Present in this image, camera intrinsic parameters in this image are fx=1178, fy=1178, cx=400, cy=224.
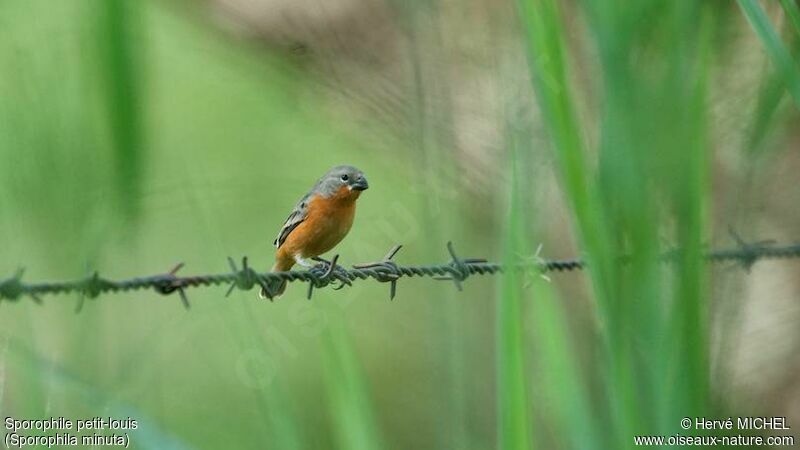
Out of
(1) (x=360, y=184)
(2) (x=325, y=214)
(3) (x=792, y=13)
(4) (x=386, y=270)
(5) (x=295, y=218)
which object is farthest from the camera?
(5) (x=295, y=218)

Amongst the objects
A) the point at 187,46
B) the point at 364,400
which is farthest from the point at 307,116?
the point at 364,400

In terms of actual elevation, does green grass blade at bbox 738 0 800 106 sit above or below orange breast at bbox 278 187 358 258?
below

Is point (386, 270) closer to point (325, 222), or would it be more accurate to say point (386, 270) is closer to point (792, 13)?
point (325, 222)

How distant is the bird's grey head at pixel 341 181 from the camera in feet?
11.0

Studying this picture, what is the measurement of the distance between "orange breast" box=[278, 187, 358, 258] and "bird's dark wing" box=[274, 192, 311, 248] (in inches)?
1.0

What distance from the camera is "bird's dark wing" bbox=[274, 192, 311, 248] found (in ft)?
11.6

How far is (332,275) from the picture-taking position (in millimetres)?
2133

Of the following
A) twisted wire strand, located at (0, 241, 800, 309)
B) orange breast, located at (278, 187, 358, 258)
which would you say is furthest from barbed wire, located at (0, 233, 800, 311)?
orange breast, located at (278, 187, 358, 258)

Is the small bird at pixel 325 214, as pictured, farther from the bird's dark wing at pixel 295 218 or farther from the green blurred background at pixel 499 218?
the green blurred background at pixel 499 218

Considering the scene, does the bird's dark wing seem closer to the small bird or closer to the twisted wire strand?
the small bird

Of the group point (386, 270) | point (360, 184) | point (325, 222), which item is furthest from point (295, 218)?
point (386, 270)

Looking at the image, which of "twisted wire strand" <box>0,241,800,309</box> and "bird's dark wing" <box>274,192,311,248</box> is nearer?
"twisted wire strand" <box>0,241,800,309</box>

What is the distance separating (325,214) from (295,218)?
163 millimetres

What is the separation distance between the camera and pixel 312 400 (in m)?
6.13
